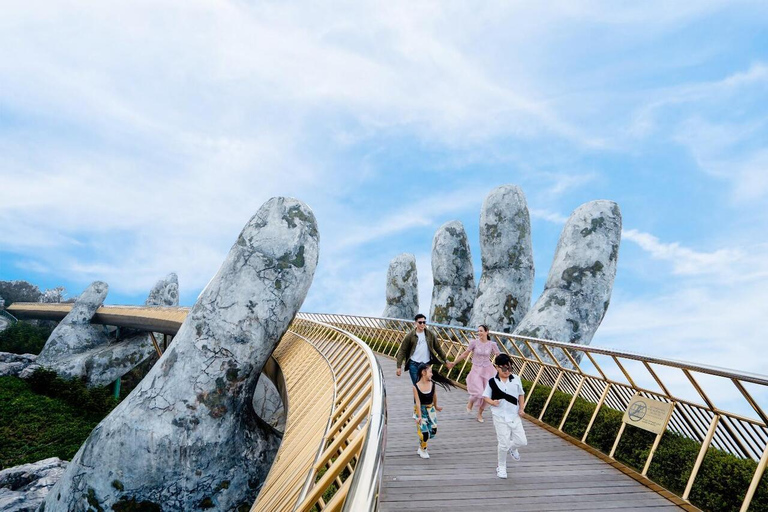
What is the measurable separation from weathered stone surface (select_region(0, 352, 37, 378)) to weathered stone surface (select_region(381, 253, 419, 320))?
19669 mm

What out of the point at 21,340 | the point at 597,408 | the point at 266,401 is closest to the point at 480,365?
the point at 597,408

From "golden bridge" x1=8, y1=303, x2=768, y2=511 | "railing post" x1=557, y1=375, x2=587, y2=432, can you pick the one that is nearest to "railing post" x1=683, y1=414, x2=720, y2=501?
"golden bridge" x1=8, y1=303, x2=768, y2=511

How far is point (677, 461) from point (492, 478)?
2229mm

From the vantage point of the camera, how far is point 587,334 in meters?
14.8

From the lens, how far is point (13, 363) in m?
26.5

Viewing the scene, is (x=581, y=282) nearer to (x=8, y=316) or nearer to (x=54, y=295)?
(x=8, y=316)

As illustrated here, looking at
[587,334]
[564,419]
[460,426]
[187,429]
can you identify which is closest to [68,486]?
[187,429]

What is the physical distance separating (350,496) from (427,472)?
12.3 ft

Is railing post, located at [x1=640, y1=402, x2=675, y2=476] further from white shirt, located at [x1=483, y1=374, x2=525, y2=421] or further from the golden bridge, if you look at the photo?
white shirt, located at [x1=483, y1=374, x2=525, y2=421]

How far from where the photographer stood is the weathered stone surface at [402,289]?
26.7 metres

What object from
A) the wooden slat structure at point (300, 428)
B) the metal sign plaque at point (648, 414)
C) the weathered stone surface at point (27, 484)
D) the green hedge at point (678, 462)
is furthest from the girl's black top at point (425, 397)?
the weathered stone surface at point (27, 484)

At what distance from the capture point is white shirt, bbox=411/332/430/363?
7.14m

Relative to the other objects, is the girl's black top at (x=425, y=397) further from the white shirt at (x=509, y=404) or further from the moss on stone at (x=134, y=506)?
the moss on stone at (x=134, y=506)

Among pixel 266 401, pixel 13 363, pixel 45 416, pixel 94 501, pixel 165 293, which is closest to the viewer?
pixel 94 501
